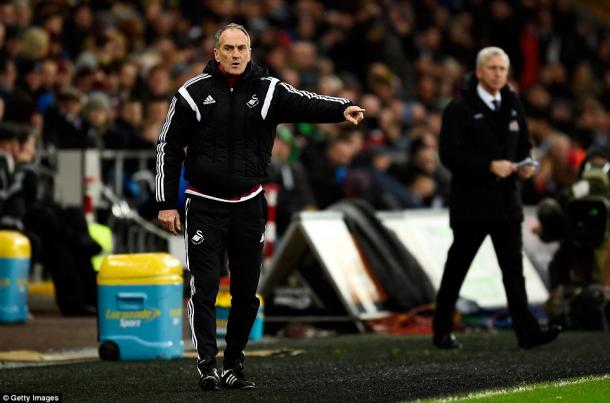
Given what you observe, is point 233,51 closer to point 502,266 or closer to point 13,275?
point 502,266

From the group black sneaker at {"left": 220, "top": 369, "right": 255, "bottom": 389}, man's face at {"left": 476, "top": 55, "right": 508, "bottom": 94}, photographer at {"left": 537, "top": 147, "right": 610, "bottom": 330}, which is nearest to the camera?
black sneaker at {"left": 220, "top": 369, "right": 255, "bottom": 389}

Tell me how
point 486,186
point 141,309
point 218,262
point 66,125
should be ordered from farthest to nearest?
point 66,125 < point 486,186 < point 141,309 < point 218,262

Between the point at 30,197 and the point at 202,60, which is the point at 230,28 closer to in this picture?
the point at 30,197

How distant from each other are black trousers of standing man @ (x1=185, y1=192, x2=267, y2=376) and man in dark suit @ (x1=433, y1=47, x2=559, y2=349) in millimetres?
3252

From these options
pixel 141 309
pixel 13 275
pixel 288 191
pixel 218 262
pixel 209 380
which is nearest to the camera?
pixel 209 380

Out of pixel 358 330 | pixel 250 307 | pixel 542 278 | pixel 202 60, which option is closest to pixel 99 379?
pixel 250 307

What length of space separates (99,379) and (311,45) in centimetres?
1429

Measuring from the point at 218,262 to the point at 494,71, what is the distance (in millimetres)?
3943

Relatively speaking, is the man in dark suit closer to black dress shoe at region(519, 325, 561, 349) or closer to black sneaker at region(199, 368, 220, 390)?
black dress shoe at region(519, 325, 561, 349)

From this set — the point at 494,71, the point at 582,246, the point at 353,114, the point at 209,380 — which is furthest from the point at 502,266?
the point at 209,380

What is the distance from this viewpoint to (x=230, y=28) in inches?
376

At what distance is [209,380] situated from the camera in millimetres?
9414

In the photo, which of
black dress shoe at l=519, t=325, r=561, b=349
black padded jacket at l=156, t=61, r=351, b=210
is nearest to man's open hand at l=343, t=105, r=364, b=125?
black padded jacket at l=156, t=61, r=351, b=210

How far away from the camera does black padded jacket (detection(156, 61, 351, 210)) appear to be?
377 inches
